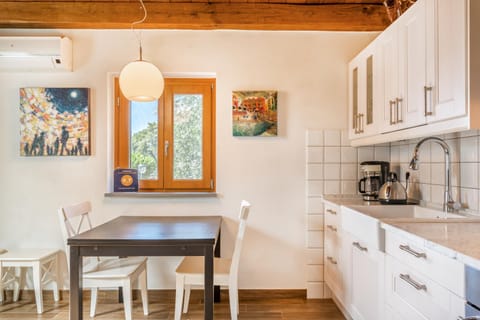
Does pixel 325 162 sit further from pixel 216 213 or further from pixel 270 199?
pixel 216 213

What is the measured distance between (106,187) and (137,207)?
0.32 meters

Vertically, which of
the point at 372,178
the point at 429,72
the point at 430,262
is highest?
the point at 429,72

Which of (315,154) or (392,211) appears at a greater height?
(315,154)

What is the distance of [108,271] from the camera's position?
2.22 meters

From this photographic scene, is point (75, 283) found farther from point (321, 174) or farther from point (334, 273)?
point (321, 174)

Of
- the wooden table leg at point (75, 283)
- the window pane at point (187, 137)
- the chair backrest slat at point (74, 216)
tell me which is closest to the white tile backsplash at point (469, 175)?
the window pane at point (187, 137)

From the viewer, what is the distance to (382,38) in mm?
2262

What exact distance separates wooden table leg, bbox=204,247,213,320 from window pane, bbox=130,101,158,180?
128 centimetres

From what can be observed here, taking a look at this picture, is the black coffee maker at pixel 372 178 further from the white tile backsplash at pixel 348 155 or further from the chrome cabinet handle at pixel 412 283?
the chrome cabinet handle at pixel 412 283

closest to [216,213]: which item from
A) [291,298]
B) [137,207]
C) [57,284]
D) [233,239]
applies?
[233,239]

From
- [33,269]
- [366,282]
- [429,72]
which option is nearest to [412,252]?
[366,282]

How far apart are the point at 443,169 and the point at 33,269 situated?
2.97 meters

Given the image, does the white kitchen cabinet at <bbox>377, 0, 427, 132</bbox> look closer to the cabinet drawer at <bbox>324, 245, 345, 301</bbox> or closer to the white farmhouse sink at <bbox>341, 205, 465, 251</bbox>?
the white farmhouse sink at <bbox>341, 205, 465, 251</bbox>

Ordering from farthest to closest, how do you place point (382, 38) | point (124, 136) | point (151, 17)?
point (124, 136) < point (151, 17) < point (382, 38)
